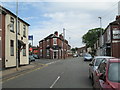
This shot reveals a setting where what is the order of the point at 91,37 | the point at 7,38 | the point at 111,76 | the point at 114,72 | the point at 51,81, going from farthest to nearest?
the point at 91,37 → the point at 7,38 → the point at 51,81 → the point at 114,72 → the point at 111,76

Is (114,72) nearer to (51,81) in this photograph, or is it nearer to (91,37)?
(51,81)

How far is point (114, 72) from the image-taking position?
5773 millimetres

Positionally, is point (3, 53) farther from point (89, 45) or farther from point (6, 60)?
point (89, 45)

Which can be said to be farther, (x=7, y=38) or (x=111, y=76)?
(x=7, y=38)

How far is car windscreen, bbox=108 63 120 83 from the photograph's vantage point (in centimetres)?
547

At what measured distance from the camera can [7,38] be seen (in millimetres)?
21656

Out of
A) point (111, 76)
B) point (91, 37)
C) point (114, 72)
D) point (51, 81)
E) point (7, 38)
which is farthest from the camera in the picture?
point (91, 37)

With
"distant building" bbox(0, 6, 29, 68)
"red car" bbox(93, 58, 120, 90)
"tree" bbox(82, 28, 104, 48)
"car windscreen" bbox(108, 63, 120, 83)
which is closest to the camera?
"red car" bbox(93, 58, 120, 90)

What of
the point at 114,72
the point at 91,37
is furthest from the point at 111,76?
the point at 91,37

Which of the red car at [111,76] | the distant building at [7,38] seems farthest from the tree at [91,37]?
the red car at [111,76]

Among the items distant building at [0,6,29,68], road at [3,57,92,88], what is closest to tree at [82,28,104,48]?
distant building at [0,6,29,68]

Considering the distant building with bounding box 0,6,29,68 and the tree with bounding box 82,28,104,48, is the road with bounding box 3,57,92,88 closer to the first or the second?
the distant building with bounding box 0,6,29,68

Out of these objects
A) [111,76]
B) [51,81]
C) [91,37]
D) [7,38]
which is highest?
[91,37]

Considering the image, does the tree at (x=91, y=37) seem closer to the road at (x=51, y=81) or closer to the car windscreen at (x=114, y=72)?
the road at (x=51, y=81)
